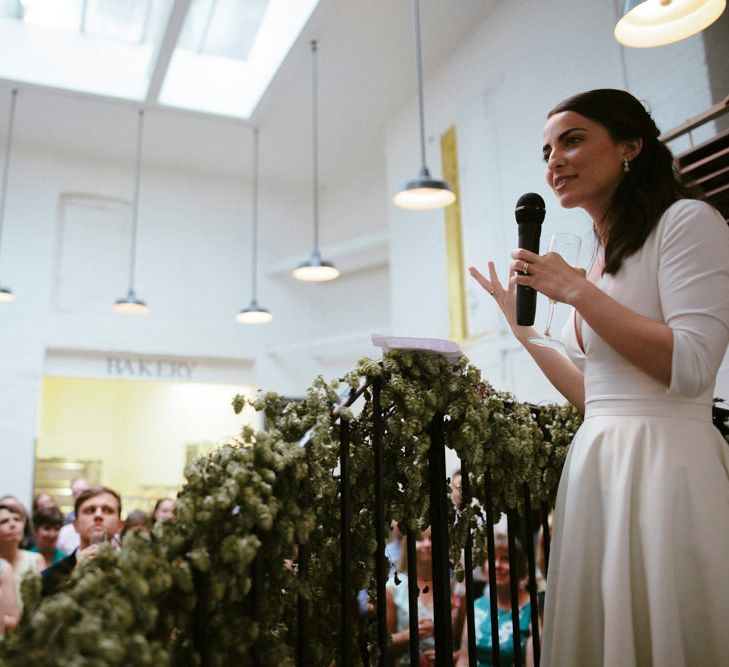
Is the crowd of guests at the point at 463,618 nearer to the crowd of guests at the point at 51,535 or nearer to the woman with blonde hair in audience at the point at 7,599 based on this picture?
the crowd of guests at the point at 51,535

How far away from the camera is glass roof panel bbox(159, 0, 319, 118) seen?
9.13 m

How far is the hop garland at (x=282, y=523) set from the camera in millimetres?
1348

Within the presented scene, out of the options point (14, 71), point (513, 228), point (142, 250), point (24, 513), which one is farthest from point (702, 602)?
point (142, 250)

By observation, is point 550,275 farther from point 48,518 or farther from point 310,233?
point 310,233

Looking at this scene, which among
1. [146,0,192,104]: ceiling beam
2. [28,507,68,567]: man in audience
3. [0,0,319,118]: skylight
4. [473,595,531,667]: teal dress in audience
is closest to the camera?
[473,595,531,667]: teal dress in audience

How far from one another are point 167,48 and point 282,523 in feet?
27.1

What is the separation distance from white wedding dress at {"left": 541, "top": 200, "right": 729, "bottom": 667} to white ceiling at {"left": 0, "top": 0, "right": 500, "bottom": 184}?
7.19 m

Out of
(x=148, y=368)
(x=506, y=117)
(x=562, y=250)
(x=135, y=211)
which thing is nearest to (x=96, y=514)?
(x=562, y=250)

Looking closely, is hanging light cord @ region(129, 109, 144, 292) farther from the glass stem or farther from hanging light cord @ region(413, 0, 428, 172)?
the glass stem

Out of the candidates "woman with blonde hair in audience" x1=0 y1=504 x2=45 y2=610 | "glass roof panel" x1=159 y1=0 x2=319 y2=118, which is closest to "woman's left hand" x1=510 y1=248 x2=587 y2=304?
"woman with blonde hair in audience" x1=0 y1=504 x2=45 y2=610

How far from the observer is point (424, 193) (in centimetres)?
605

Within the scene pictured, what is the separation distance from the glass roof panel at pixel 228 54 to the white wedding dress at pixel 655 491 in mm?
8016

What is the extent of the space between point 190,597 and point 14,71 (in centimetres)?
958

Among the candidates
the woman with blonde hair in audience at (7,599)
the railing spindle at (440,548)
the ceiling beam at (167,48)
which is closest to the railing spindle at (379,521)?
the railing spindle at (440,548)
